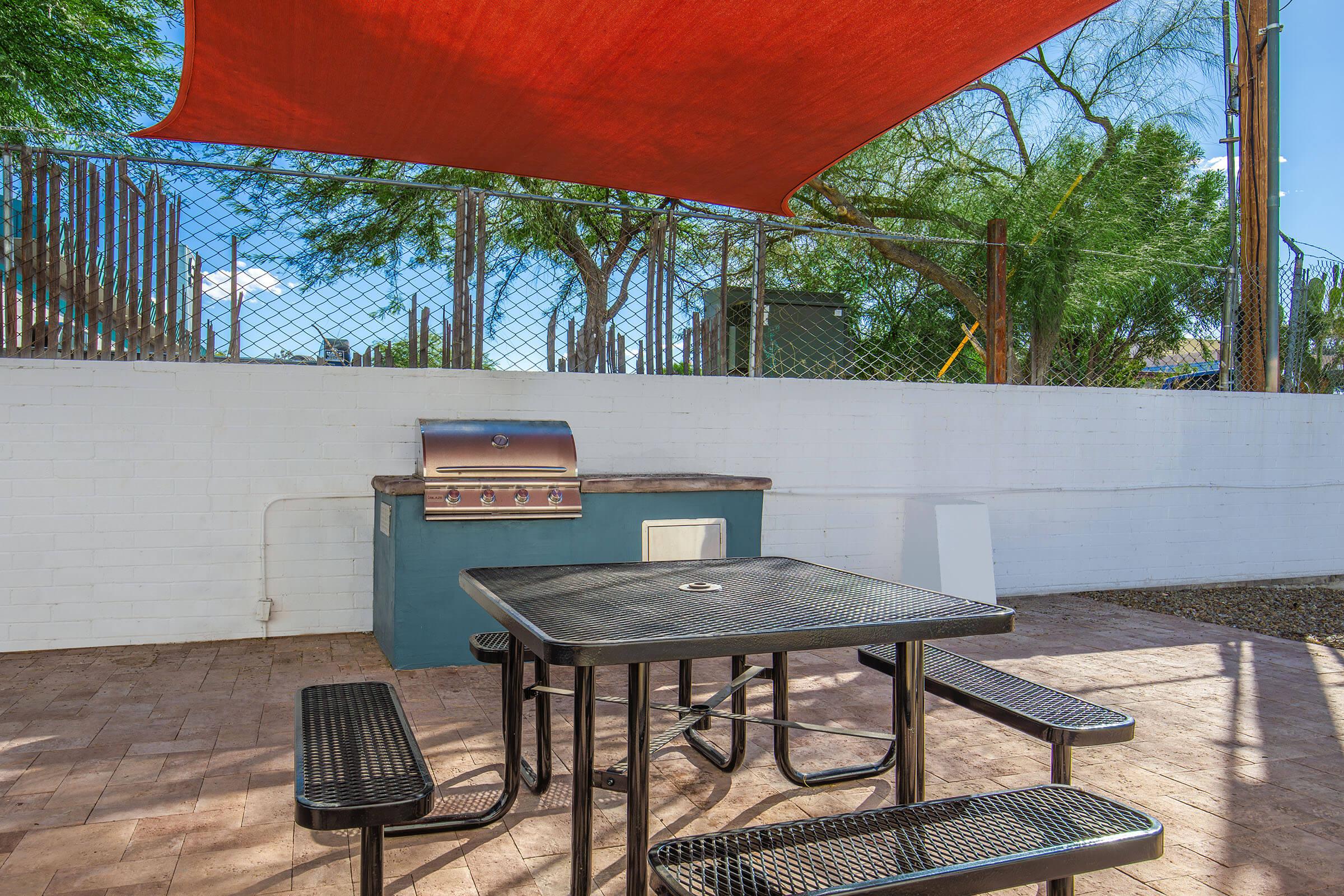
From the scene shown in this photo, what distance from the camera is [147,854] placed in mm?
2389

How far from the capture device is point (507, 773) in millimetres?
2680

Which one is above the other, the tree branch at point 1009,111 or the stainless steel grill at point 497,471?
the tree branch at point 1009,111

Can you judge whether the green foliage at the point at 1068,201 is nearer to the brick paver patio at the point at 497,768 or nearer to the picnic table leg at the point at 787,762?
the brick paver patio at the point at 497,768

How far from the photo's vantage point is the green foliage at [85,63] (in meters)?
9.84

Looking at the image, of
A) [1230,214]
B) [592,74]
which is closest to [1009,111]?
[1230,214]

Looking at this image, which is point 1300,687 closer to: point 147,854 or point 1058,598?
point 1058,598

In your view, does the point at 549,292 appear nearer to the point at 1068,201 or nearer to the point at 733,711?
the point at 1068,201

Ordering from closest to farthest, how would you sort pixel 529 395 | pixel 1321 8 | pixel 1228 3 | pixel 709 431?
1. pixel 529 395
2. pixel 709 431
3. pixel 1228 3
4. pixel 1321 8

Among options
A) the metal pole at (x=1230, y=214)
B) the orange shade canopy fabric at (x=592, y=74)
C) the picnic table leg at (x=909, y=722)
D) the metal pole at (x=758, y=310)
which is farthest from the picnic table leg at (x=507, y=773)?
the metal pole at (x=1230, y=214)

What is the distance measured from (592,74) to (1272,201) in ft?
22.2

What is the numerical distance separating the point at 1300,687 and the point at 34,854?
4943 mm

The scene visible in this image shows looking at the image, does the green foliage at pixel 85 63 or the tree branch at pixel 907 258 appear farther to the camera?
the green foliage at pixel 85 63

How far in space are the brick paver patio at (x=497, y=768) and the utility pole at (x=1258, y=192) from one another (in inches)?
135

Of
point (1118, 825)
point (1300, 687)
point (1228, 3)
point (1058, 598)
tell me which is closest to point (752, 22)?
point (1118, 825)
